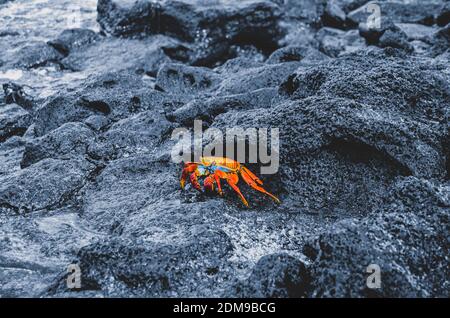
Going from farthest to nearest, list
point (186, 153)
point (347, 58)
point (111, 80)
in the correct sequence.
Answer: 1. point (111, 80)
2. point (347, 58)
3. point (186, 153)

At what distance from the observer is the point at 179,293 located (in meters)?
3.12

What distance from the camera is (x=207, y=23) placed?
10273 mm

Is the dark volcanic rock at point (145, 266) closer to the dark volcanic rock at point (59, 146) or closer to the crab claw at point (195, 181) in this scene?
the crab claw at point (195, 181)

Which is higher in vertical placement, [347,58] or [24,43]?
[347,58]

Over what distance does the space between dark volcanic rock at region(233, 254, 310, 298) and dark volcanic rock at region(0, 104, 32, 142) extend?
5.32m

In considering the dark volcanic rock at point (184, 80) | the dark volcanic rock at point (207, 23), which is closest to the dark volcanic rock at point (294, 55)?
the dark volcanic rock at point (184, 80)

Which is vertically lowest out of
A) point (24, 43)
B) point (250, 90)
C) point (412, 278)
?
point (24, 43)

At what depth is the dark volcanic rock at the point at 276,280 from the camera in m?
2.93

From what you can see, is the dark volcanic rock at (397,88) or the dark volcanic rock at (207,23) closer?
the dark volcanic rock at (397,88)

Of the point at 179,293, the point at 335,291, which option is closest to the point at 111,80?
the point at 179,293

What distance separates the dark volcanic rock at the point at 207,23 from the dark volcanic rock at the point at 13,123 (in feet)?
12.8

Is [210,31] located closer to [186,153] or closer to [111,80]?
[111,80]

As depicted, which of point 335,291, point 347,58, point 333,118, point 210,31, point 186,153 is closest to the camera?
point 335,291

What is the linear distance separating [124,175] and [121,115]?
5.73 feet
